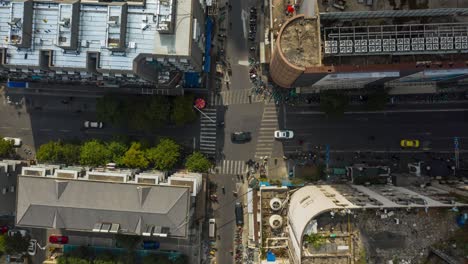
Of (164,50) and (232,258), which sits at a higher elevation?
(164,50)

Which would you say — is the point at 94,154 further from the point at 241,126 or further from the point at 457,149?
the point at 457,149

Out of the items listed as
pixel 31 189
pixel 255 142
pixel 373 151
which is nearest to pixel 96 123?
pixel 31 189

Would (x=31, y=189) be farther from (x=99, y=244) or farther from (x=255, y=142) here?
(x=255, y=142)

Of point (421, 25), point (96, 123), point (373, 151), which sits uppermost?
point (421, 25)

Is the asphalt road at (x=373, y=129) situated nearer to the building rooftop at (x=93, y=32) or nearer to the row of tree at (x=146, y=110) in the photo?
the row of tree at (x=146, y=110)

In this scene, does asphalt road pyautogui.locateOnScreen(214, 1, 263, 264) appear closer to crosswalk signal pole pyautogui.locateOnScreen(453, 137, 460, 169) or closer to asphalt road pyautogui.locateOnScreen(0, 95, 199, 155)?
asphalt road pyautogui.locateOnScreen(0, 95, 199, 155)

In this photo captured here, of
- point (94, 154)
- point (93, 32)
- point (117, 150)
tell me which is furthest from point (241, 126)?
point (93, 32)

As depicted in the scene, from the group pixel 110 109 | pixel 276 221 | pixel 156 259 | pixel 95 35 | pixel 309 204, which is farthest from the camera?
pixel 156 259
